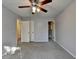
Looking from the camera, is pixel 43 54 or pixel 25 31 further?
pixel 25 31

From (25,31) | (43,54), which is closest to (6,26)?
A: (43,54)

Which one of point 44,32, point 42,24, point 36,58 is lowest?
point 36,58

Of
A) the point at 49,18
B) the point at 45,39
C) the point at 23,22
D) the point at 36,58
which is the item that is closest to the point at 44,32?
the point at 45,39

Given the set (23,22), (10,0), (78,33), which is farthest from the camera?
(23,22)

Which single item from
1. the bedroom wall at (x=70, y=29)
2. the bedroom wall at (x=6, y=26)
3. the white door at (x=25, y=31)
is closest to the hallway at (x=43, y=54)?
the bedroom wall at (x=70, y=29)

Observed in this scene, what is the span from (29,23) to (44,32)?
1627 millimetres

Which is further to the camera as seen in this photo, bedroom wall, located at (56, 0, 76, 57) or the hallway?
the hallway

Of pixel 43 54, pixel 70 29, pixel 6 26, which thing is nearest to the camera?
pixel 70 29

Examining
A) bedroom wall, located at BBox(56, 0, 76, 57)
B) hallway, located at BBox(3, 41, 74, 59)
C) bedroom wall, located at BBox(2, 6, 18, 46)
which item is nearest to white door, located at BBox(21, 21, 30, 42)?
bedroom wall, located at BBox(2, 6, 18, 46)

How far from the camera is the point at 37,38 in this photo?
995 cm

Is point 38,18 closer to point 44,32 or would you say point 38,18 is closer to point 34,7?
point 44,32

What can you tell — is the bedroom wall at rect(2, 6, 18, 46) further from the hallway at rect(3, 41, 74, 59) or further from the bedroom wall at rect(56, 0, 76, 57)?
the bedroom wall at rect(56, 0, 76, 57)

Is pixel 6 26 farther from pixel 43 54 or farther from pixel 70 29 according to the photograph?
pixel 70 29

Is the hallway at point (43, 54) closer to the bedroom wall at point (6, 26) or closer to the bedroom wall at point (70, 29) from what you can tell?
the bedroom wall at point (70, 29)
